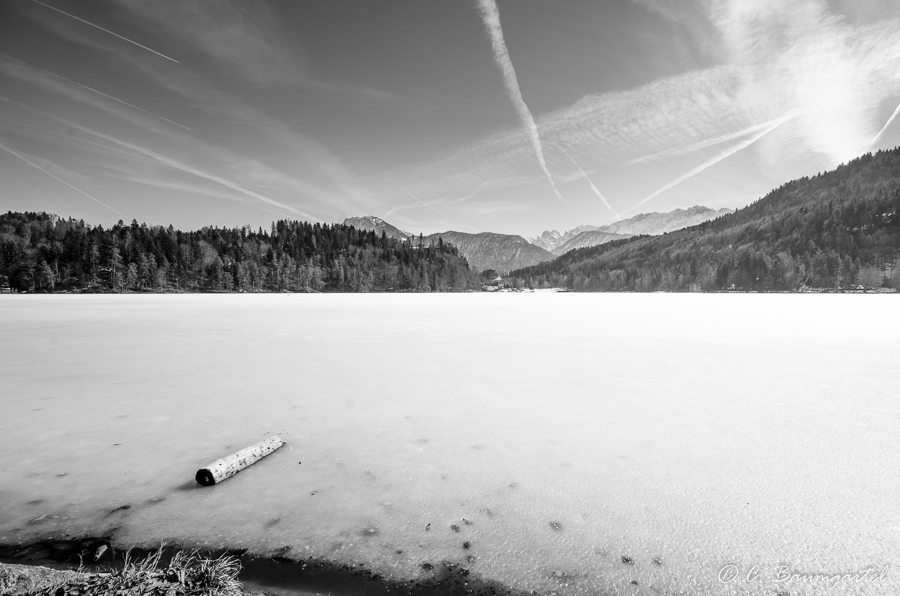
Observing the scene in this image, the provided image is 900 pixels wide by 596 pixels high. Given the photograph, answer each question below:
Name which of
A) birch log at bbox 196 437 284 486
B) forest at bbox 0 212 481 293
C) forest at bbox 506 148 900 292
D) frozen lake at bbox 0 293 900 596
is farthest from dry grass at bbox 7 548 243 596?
forest at bbox 506 148 900 292

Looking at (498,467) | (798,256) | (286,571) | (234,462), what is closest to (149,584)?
(286,571)

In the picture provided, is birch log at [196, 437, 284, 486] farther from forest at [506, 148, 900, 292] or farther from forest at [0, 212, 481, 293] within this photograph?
forest at [506, 148, 900, 292]

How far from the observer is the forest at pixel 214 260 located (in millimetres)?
104500

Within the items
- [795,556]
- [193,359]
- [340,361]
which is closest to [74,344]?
[193,359]

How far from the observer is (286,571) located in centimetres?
282

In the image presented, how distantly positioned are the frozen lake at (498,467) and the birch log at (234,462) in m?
0.11

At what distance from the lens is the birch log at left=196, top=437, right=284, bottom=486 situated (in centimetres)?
396

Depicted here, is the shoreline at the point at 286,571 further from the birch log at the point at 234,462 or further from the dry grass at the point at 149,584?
the birch log at the point at 234,462

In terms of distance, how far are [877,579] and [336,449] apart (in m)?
5.01

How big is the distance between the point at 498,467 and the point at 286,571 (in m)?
2.42

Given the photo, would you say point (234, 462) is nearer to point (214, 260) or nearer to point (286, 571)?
point (286, 571)

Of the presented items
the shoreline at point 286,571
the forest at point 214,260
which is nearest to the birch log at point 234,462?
the shoreline at point 286,571

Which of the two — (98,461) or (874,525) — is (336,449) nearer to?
(98,461)

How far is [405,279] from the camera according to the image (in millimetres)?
151500
